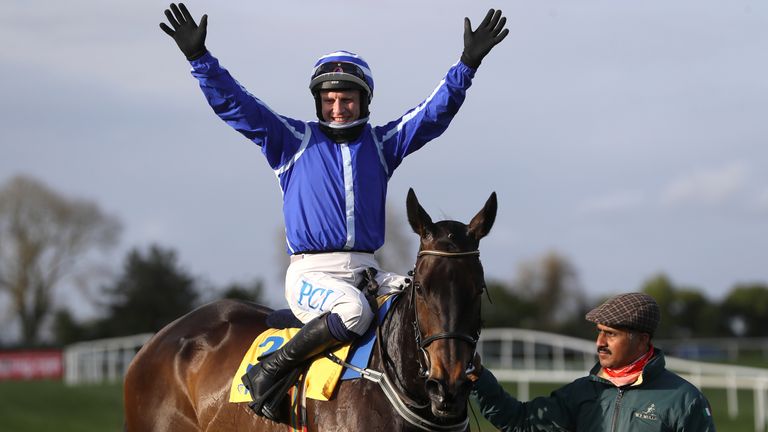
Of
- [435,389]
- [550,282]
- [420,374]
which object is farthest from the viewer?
[550,282]

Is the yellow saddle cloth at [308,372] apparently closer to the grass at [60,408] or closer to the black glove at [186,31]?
the black glove at [186,31]

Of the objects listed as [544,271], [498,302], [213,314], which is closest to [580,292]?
[544,271]

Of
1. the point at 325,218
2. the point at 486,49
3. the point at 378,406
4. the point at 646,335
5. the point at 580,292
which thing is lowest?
the point at 580,292

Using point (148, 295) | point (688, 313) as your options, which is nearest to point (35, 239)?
point (148, 295)

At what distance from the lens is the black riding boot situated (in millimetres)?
5238

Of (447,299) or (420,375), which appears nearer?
(447,299)

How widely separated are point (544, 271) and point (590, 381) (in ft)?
208

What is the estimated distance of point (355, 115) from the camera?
19.0ft

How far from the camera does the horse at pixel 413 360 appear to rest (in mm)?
4551

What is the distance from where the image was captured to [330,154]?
5688 millimetres

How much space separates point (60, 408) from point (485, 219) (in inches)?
752

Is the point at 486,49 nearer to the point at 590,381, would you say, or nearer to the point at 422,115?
the point at 422,115

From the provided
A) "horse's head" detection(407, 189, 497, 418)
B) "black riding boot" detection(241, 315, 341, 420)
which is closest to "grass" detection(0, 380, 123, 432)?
"black riding boot" detection(241, 315, 341, 420)

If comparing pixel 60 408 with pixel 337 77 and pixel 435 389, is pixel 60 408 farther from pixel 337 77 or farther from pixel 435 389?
pixel 435 389
